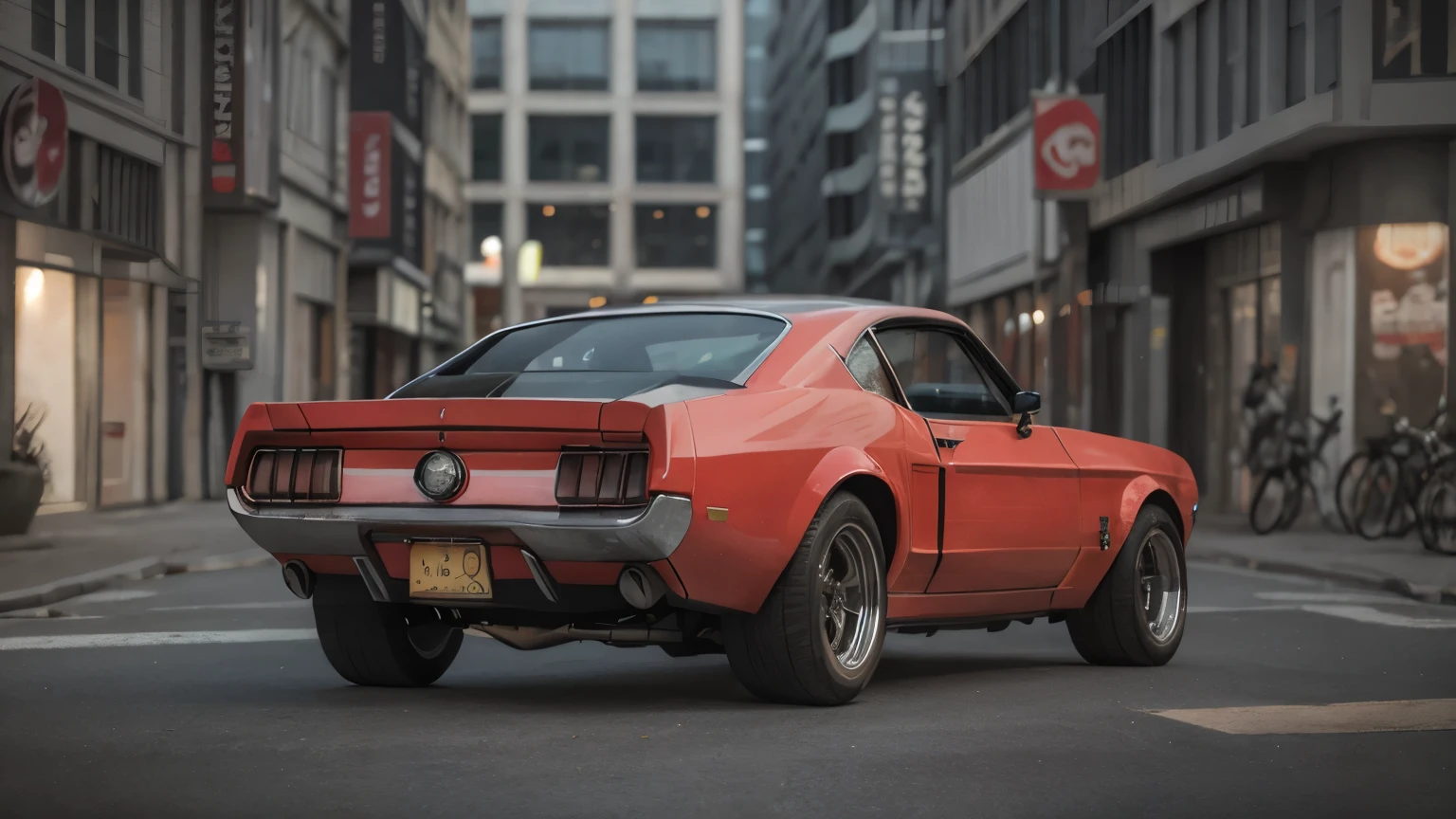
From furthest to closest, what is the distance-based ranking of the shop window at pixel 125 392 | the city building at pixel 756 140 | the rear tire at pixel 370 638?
the city building at pixel 756 140 < the shop window at pixel 125 392 < the rear tire at pixel 370 638

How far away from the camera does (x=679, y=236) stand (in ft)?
257

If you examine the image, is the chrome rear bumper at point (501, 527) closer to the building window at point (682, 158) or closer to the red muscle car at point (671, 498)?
the red muscle car at point (671, 498)

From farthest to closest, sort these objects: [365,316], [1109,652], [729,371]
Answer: [365,316], [1109,652], [729,371]

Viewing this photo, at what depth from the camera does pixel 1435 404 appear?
854 inches

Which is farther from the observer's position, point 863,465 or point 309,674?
point 309,674

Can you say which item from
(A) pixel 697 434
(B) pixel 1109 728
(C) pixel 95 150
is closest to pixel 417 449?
(A) pixel 697 434

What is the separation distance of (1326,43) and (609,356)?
17.2m

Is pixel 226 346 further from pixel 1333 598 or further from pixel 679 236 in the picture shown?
pixel 679 236

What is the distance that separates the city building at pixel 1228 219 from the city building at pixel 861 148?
11.9 m

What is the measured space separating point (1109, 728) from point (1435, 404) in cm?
1677

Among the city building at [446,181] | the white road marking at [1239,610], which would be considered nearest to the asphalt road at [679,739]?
the white road marking at [1239,610]

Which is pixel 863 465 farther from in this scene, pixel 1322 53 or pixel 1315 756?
pixel 1322 53

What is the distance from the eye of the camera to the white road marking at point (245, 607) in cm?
1176

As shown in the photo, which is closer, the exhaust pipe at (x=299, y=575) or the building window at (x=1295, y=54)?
the exhaust pipe at (x=299, y=575)
